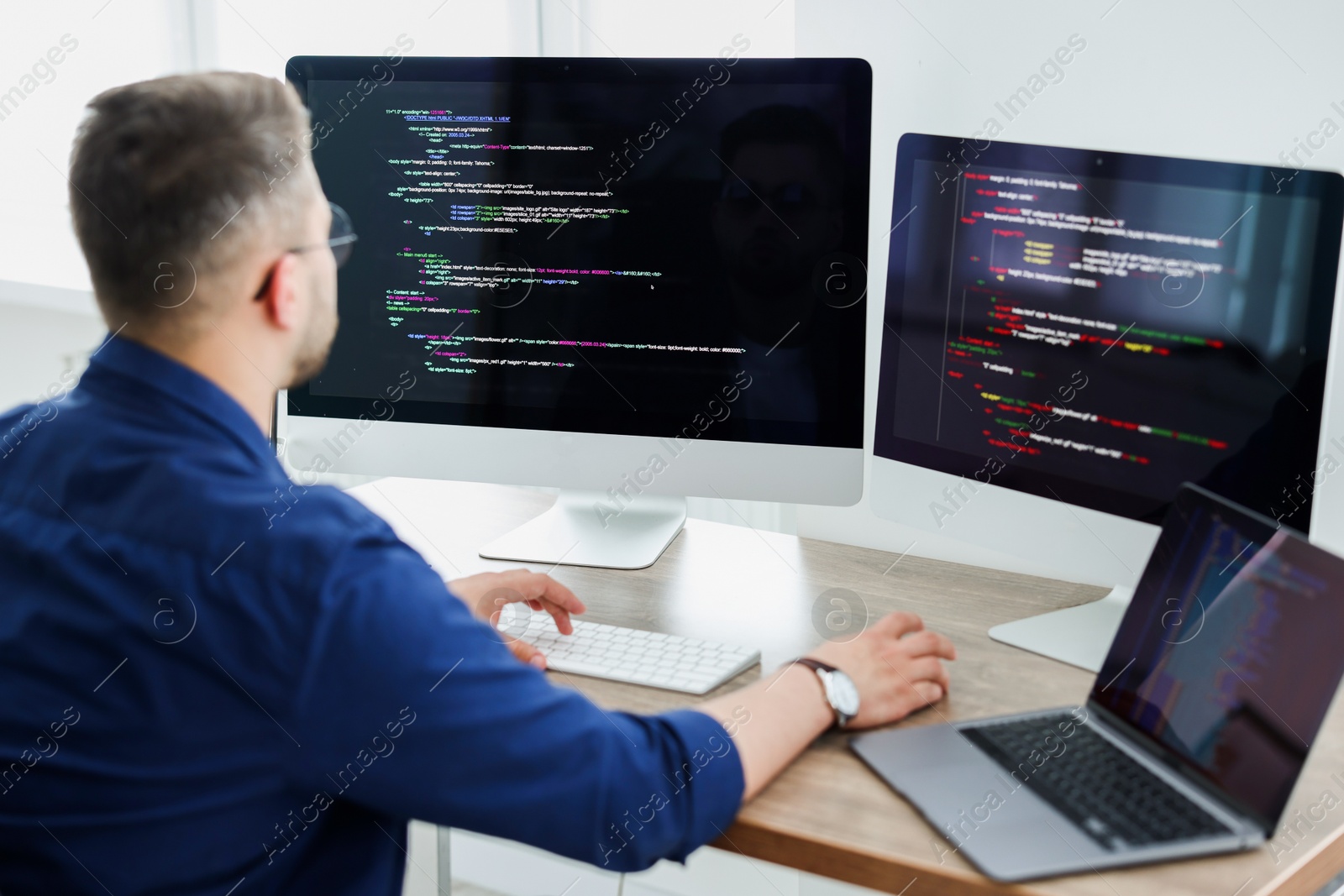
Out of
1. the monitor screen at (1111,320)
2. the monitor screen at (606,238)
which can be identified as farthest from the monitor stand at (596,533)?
the monitor screen at (1111,320)

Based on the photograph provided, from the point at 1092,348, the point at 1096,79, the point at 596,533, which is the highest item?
the point at 1096,79

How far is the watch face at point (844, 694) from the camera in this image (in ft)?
3.32

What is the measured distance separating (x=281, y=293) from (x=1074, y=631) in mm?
929

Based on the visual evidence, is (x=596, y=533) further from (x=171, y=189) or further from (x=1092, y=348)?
(x=171, y=189)

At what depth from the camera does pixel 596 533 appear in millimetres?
1571

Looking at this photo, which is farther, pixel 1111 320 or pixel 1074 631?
pixel 1074 631

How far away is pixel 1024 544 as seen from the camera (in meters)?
1.26

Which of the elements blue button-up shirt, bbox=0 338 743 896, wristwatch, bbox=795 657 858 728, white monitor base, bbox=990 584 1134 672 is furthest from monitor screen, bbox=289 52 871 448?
blue button-up shirt, bbox=0 338 743 896

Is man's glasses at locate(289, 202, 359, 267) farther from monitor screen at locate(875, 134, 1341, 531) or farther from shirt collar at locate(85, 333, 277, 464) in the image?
monitor screen at locate(875, 134, 1341, 531)

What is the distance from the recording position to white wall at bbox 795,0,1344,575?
1243 millimetres

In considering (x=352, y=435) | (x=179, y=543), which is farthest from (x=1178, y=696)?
(x=352, y=435)

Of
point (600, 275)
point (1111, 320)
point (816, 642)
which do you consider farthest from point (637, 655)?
point (1111, 320)

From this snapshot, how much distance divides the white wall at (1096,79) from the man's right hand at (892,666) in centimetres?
24

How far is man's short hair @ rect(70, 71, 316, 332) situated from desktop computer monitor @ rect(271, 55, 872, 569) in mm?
443
